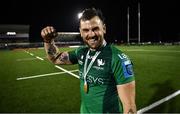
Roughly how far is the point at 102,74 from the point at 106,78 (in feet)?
0.19

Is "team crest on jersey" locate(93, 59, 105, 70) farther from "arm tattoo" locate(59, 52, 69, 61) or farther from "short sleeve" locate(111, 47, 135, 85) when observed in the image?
"arm tattoo" locate(59, 52, 69, 61)

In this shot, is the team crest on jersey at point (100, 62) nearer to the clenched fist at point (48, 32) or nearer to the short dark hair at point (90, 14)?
the short dark hair at point (90, 14)

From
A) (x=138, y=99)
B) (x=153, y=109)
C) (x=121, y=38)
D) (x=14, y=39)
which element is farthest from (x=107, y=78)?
(x=121, y=38)

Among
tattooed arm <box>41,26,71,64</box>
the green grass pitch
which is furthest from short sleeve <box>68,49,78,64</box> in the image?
the green grass pitch

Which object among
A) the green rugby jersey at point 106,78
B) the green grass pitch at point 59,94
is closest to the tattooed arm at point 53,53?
the green rugby jersey at point 106,78

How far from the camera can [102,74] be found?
2541mm

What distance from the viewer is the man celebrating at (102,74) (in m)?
2.36

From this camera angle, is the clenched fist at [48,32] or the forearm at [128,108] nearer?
the forearm at [128,108]

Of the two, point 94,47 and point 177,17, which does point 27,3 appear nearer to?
point 177,17

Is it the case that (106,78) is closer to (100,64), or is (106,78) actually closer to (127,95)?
(100,64)

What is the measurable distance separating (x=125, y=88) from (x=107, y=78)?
26 centimetres

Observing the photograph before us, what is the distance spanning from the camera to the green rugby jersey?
7.80 ft

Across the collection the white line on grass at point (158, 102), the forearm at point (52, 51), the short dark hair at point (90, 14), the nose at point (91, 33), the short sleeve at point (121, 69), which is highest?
the short dark hair at point (90, 14)

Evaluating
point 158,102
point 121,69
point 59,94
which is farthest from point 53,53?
point 59,94
